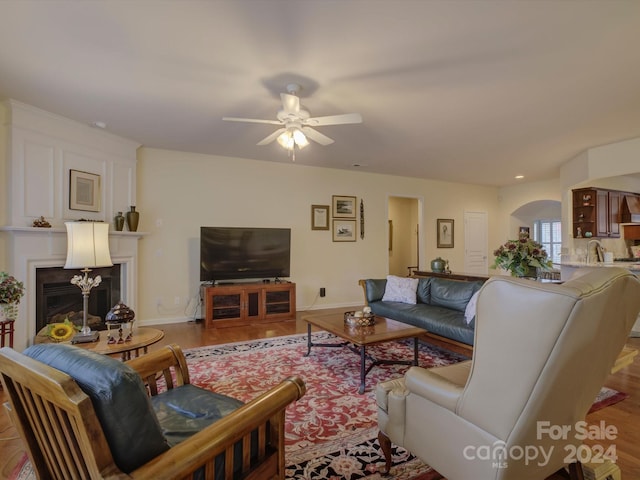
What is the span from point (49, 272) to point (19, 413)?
129 inches

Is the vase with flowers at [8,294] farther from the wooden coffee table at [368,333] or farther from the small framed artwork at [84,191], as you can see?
the wooden coffee table at [368,333]

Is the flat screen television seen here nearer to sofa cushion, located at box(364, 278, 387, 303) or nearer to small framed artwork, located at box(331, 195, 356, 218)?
small framed artwork, located at box(331, 195, 356, 218)

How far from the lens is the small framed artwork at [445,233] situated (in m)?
7.38

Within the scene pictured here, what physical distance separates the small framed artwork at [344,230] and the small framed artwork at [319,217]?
202mm

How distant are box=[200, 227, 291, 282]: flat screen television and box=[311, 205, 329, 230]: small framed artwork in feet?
2.42

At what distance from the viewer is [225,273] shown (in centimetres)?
497

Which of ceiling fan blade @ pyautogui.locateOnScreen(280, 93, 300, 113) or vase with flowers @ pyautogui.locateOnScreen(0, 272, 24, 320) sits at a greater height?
ceiling fan blade @ pyautogui.locateOnScreen(280, 93, 300, 113)

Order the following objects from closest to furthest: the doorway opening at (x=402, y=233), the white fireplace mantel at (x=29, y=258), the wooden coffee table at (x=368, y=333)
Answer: the wooden coffee table at (x=368, y=333), the white fireplace mantel at (x=29, y=258), the doorway opening at (x=402, y=233)

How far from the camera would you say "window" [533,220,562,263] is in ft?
28.5

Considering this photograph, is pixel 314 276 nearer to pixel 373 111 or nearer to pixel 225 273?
pixel 225 273

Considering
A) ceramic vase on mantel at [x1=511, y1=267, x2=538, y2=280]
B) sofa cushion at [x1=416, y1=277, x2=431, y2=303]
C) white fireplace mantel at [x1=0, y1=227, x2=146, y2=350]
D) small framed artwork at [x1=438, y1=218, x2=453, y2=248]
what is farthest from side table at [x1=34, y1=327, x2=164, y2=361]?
small framed artwork at [x1=438, y1=218, x2=453, y2=248]

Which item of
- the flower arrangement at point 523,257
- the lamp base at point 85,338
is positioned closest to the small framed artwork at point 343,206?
the flower arrangement at point 523,257

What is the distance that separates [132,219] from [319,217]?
2990 millimetres

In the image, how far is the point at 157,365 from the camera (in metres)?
1.65
